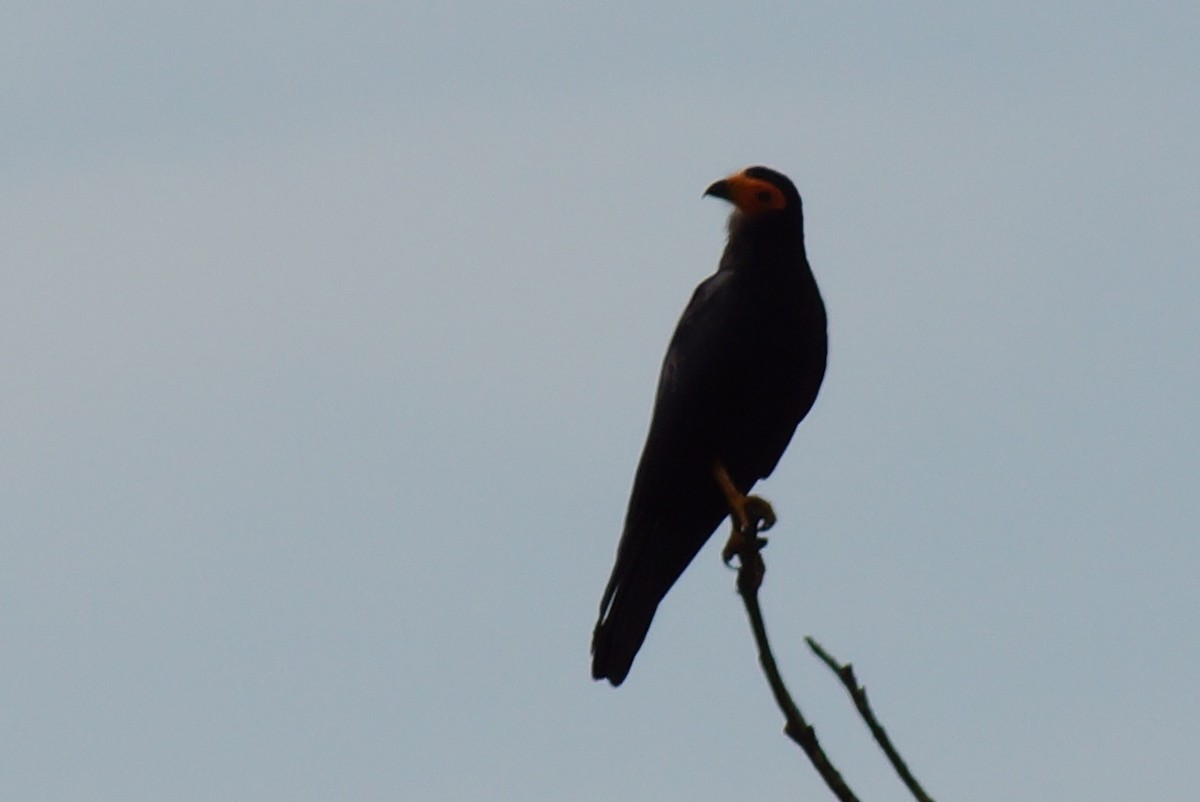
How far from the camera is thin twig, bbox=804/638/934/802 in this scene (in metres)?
3.27

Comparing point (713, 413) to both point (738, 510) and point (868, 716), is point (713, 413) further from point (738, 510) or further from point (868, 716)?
point (868, 716)

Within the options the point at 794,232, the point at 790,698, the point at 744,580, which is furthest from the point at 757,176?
the point at 790,698

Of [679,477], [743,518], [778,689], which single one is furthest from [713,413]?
[778,689]

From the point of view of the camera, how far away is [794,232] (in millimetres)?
7941

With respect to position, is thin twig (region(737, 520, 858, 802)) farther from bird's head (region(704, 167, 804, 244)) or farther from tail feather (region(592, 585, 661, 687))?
bird's head (region(704, 167, 804, 244))

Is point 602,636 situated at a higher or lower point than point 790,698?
higher

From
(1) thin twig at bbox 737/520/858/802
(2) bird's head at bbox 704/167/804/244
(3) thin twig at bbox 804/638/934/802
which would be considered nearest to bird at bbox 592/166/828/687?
(2) bird's head at bbox 704/167/804/244

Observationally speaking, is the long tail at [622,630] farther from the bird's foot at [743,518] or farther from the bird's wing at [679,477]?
the bird's foot at [743,518]

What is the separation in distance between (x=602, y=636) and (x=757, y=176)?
2288mm

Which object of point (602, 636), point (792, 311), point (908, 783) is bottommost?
point (908, 783)

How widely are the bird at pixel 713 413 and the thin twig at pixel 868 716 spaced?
11.5ft

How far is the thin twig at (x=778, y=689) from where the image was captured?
348cm

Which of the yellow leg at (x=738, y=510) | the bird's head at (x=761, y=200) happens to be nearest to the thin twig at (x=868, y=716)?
the yellow leg at (x=738, y=510)

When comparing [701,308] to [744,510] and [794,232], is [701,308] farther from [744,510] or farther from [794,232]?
[744,510]
